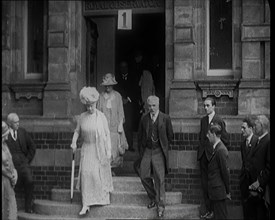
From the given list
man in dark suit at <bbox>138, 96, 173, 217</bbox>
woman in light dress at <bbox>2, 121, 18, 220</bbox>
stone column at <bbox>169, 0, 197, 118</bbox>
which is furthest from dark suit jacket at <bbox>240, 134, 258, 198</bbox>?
woman in light dress at <bbox>2, 121, 18, 220</bbox>

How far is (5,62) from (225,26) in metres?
3.78

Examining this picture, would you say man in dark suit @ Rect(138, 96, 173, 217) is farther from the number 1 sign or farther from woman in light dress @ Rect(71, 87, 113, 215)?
the number 1 sign

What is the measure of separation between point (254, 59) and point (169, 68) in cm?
142

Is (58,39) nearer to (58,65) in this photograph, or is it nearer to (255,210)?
(58,65)

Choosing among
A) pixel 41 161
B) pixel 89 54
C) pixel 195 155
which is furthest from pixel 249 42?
pixel 41 161

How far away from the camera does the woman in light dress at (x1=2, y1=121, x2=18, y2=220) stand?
19.7 feet

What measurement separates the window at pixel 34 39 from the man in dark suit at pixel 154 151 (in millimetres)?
2787

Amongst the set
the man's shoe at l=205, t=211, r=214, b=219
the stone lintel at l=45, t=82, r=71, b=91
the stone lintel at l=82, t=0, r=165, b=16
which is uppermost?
the stone lintel at l=82, t=0, r=165, b=16

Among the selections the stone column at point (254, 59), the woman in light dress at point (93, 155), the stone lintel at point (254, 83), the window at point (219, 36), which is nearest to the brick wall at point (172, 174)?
the stone column at point (254, 59)

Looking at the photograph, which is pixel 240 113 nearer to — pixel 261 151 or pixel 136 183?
pixel 136 183

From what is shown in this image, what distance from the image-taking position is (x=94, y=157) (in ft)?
30.7

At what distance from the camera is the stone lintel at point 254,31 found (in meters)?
10.2

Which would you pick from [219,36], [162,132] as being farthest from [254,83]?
[162,132]

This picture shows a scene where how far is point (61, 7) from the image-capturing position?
36.1ft
